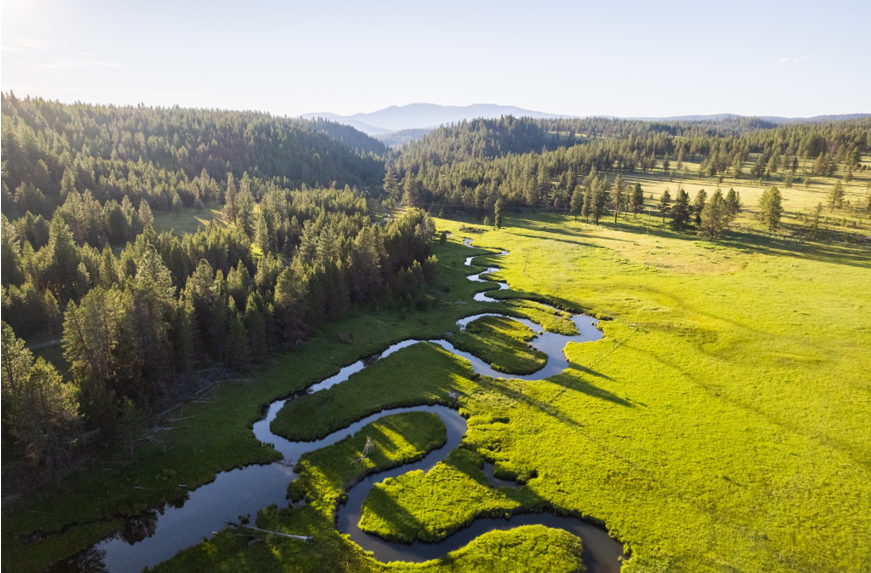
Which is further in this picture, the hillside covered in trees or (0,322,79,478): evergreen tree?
the hillside covered in trees

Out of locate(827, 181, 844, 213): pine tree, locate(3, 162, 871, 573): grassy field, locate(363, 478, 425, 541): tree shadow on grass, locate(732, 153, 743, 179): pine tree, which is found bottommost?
locate(363, 478, 425, 541): tree shadow on grass

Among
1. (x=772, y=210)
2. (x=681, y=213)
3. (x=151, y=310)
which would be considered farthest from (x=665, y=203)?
(x=151, y=310)

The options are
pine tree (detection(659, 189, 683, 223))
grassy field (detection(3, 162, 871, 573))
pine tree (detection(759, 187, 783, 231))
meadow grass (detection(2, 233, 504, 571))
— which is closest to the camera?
grassy field (detection(3, 162, 871, 573))

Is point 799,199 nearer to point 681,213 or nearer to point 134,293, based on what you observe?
point 681,213

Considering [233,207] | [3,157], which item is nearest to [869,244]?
[233,207]

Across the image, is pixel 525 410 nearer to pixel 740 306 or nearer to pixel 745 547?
pixel 745 547

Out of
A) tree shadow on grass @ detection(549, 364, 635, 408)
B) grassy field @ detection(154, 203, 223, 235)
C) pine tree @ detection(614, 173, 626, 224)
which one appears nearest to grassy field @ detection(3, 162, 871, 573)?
tree shadow on grass @ detection(549, 364, 635, 408)

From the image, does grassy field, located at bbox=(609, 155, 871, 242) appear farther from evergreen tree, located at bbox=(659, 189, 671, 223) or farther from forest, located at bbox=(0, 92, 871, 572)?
evergreen tree, located at bbox=(659, 189, 671, 223)
